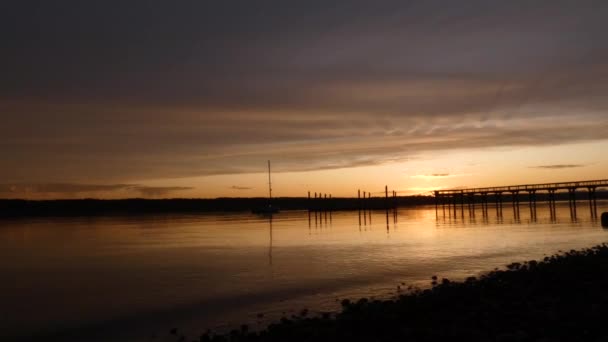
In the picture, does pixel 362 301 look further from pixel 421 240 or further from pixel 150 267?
pixel 421 240

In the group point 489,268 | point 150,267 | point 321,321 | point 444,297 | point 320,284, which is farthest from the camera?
point 150,267

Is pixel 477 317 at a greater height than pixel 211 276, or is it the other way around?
pixel 477 317

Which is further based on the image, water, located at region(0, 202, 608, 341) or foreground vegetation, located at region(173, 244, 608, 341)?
water, located at region(0, 202, 608, 341)

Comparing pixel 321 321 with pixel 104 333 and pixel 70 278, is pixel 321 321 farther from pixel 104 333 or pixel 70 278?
pixel 70 278

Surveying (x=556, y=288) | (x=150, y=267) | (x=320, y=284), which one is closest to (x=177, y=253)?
(x=150, y=267)

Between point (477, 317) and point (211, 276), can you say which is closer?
point (477, 317)

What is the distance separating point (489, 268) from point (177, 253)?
62.2 ft

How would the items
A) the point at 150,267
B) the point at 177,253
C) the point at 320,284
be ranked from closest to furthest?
the point at 320,284 → the point at 150,267 → the point at 177,253

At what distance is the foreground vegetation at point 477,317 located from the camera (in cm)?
1080

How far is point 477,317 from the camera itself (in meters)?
12.4

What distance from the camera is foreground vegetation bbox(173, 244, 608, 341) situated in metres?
10.8

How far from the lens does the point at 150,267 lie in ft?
86.0

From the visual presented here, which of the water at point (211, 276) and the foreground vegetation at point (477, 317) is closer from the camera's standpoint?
the foreground vegetation at point (477, 317)

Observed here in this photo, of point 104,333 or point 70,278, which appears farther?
point 70,278
